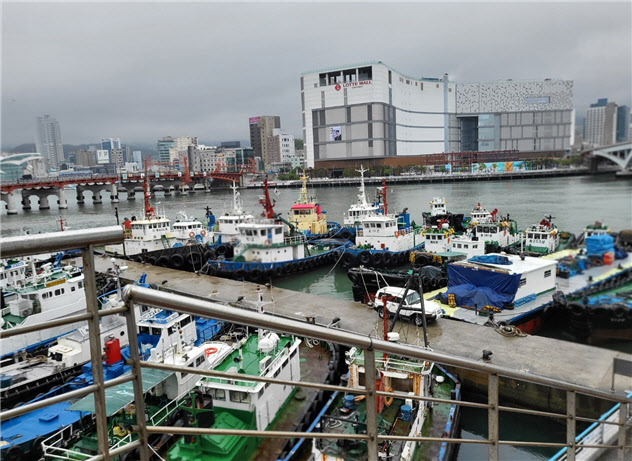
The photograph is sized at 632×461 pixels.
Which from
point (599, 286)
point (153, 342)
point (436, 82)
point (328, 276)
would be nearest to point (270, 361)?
point (153, 342)

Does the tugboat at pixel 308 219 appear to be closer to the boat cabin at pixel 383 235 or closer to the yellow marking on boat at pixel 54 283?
the boat cabin at pixel 383 235

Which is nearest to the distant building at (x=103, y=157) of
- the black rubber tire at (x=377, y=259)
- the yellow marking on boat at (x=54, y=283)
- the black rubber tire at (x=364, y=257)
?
the black rubber tire at (x=364, y=257)

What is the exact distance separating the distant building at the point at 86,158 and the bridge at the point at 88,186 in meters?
29.0

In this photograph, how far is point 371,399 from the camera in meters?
1.20

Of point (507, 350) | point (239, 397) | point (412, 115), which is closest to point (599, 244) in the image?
point (507, 350)

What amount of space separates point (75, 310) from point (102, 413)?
38.2ft

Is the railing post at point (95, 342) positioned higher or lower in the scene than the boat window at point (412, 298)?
higher

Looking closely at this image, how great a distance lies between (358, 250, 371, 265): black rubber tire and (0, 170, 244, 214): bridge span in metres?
21.2

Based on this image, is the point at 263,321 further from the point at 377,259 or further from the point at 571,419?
the point at 377,259

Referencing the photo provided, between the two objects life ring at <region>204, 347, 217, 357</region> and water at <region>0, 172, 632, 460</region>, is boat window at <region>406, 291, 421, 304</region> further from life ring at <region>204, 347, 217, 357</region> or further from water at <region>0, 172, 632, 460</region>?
life ring at <region>204, 347, 217, 357</region>

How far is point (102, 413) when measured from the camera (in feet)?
2.92

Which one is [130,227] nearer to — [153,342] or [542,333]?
[153,342]

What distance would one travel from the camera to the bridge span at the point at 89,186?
45594mm

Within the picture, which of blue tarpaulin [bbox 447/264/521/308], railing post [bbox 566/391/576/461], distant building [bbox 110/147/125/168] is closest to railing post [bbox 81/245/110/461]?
railing post [bbox 566/391/576/461]
